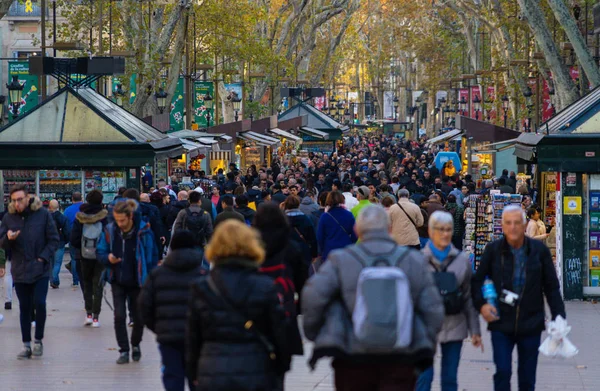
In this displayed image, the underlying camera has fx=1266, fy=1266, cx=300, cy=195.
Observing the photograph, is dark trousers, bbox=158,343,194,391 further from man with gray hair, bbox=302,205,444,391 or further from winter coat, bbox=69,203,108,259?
winter coat, bbox=69,203,108,259

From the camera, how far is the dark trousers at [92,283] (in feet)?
43.2

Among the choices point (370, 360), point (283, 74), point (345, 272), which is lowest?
point (370, 360)

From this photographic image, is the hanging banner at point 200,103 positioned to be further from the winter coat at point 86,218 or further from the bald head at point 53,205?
the winter coat at point 86,218

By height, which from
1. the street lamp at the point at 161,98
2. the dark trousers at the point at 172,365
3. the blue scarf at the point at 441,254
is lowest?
the dark trousers at the point at 172,365

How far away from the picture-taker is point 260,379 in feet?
19.7

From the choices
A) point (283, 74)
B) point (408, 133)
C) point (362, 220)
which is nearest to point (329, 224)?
point (362, 220)

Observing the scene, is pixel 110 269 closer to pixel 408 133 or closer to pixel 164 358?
pixel 164 358

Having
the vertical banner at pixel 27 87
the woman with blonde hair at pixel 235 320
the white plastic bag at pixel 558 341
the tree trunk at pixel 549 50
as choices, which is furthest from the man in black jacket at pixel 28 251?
the vertical banner at pixel 27 87

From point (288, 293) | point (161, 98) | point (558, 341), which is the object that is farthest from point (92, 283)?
point (161, 98)

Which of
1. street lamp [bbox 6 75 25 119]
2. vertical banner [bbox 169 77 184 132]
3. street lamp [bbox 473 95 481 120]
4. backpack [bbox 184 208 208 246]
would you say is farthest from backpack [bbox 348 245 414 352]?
street lamp [bbox 473 95 481 120]

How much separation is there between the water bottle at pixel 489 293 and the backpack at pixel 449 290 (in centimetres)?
16

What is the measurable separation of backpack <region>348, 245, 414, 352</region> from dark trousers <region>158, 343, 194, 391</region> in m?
2.29

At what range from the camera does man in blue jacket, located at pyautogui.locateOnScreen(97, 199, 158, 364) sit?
426 inches

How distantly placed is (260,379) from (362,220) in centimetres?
91
